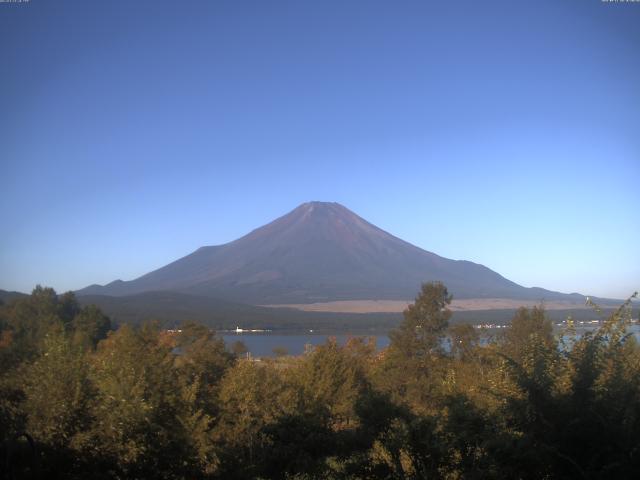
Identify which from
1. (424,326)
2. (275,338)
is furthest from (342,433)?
(275,338)

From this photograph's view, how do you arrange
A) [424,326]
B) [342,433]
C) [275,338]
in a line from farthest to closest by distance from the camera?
[275,338] → [424,326] → [342,433]

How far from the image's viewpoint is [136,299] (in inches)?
5103

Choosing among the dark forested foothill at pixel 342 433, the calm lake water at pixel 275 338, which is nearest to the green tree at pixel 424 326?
the dark forested foothill at pixel 342 433

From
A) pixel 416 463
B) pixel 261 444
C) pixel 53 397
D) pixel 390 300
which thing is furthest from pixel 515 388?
pixel 390 300

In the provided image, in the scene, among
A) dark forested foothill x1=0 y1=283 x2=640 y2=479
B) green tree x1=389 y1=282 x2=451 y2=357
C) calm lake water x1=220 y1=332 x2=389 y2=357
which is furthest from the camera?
calm lake water x1=220 y1=332 x2=389 y2=357

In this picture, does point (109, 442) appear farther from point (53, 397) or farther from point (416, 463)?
point (416, 463)

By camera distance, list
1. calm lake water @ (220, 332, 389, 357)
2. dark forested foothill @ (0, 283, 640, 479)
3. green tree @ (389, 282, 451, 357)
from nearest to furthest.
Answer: dark forested foothill @ (0, 283, 640, 479)
green tree @ (389, 282, 451, 357)
calm lake water @ (220, 332, 389, 357)

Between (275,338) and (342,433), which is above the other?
(342,433)

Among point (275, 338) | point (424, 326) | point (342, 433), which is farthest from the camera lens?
point (275, 338)

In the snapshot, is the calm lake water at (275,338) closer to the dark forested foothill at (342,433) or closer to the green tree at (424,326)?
the green tree at (424,326)

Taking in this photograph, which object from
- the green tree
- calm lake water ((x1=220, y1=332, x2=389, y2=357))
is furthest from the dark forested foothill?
calm lake water ((x1=220, y1=332, x2=389, y2=357))

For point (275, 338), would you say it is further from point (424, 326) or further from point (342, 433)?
point (342, 433)

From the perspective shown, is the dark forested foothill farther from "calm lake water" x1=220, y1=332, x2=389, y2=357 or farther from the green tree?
"calm lake water" x1=220, y1=332, x2=389, y2=357

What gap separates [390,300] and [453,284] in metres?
51.8
